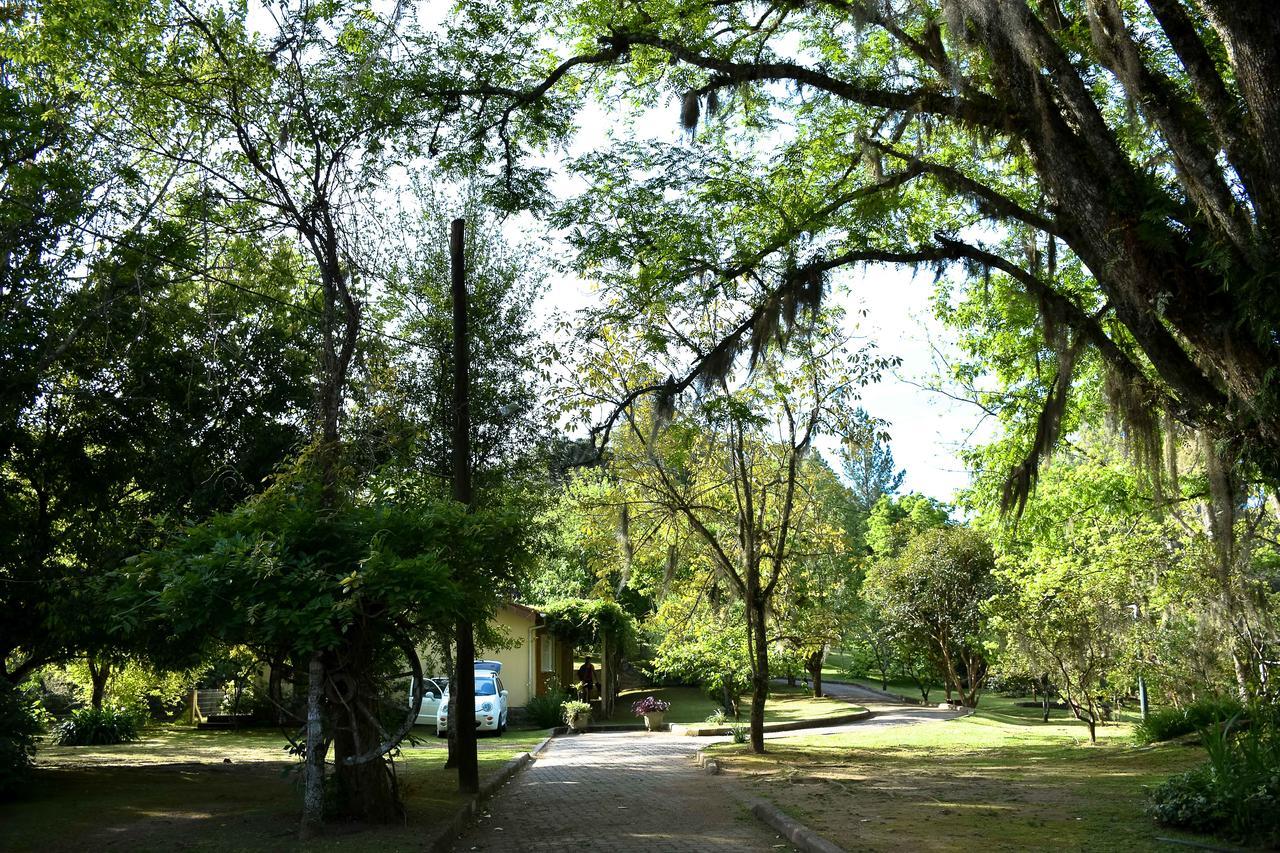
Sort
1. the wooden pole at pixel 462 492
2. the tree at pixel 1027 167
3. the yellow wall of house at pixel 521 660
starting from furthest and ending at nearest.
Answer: the yellow wall of house at pixel 521 660 → the wooden pole at pixel 462 492 → the tree at pixel 1027 167

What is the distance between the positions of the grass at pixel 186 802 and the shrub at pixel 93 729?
123cm

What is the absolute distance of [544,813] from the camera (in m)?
11.7

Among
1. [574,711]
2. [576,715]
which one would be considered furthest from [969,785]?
[576,715]

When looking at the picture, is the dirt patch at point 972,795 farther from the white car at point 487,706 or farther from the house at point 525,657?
the house at point 525,657

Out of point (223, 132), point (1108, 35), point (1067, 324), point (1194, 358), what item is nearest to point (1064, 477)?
point (1067, 324)

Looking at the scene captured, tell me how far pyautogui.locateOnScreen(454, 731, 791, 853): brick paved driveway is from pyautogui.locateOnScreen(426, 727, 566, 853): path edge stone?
130 mm

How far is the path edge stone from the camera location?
923cm

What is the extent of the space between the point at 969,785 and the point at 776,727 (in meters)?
14.1

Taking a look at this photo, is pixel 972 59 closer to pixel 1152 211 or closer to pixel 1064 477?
pixel 1152 211

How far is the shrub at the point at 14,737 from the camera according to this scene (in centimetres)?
1173

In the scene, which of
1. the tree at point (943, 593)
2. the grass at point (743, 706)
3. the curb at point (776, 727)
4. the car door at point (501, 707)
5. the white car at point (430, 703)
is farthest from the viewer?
the grass at point (743, 706)

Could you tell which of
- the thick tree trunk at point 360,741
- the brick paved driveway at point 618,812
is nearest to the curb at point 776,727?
the brick paved driveway at point 618,812

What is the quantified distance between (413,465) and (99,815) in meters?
6.45

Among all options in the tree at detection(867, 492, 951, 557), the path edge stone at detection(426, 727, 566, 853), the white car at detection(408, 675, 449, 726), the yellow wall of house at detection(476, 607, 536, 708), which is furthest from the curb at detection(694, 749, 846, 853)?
the tree at detection(867, 492, 951, 557)
